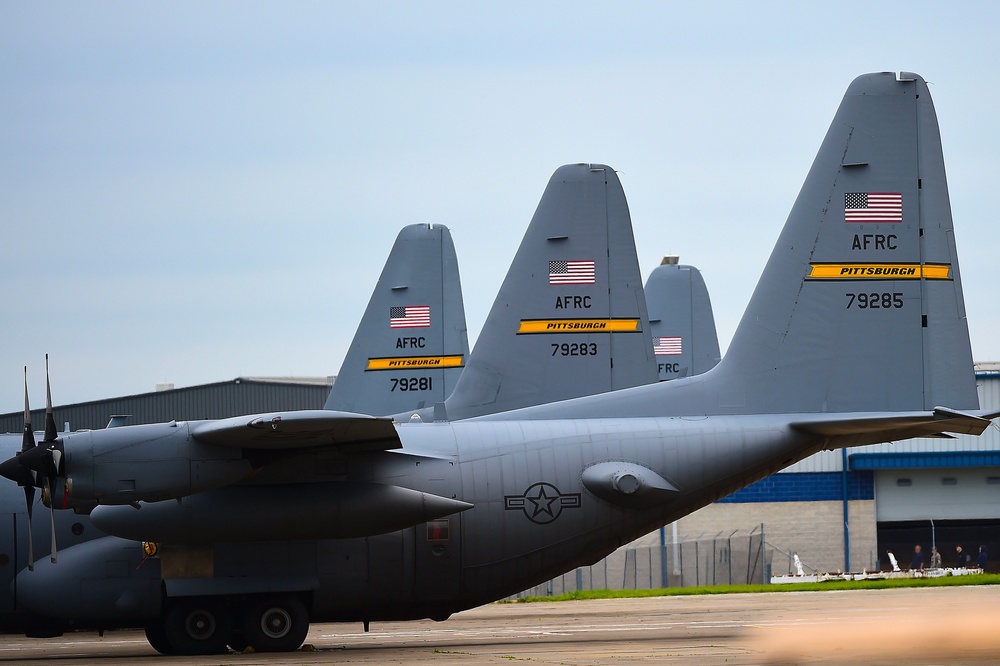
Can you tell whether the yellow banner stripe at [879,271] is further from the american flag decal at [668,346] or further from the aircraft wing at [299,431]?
the american flag decal at [668,346]

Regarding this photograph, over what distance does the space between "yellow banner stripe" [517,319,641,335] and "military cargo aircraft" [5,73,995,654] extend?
1.85 m

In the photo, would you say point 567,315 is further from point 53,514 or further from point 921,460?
point 921,460

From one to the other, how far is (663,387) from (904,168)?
5.06 m

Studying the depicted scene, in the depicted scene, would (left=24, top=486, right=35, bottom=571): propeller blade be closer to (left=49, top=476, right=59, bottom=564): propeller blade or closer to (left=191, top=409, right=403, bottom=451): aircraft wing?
(left=49, top=476, right=59, bottom=564): propeller blade

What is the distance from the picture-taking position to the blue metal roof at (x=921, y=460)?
46.6m

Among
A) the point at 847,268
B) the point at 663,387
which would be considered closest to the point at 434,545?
the point at 663,387

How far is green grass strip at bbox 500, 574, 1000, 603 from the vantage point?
33.8 m

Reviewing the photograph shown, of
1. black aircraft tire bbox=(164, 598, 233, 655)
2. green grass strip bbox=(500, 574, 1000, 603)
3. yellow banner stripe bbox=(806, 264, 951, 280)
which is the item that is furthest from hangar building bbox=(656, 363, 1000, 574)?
black aircraft tire bbox=(164, 598, 233, 655)

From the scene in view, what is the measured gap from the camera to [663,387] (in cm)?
2022

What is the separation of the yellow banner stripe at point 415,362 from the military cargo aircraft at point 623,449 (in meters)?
8.91

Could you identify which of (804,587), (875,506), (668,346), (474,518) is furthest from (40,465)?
(875,506)

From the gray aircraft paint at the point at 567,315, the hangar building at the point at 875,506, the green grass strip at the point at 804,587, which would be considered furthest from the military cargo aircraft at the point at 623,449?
the hangar building at the point at 875,506

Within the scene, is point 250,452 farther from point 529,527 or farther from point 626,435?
point 626,435

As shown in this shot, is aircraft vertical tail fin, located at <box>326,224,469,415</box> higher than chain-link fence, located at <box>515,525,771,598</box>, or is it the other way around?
aircraft vertical tail fin, located at <box>326,224,469,415</box>
